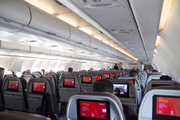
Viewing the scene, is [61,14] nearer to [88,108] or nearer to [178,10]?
[178,10]

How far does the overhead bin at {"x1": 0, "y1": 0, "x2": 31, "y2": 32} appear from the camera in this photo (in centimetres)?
306

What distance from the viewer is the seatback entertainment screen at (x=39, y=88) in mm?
4211

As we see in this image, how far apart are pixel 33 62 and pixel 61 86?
40.6ft

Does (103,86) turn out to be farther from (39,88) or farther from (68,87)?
(68,87)

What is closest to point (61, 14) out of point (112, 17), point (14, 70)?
point (112, 17)

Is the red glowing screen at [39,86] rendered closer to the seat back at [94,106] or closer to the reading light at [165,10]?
the seat back at [94,106]

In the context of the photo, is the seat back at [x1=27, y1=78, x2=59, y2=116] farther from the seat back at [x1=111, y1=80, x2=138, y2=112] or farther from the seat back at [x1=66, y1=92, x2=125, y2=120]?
the seat back at [x1=66, y1=92, x2=125, y2=120]

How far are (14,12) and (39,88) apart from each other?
2092 mm

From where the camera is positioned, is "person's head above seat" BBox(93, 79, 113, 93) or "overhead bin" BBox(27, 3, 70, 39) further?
"overhead bin" BBox(27, 3, 70, 39)

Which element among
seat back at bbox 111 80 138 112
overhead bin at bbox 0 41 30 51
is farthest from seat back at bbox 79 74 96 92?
Answer: overhead bin at bbox 0 41 30 51

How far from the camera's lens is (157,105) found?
1.85 m

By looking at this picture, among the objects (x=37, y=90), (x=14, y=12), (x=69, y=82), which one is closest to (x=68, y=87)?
(x=69, y=82)

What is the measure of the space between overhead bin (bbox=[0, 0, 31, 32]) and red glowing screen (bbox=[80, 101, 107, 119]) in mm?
2475

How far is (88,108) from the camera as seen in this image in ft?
6.67
